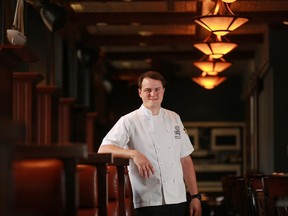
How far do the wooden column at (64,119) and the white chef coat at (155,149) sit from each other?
7931 millimetres

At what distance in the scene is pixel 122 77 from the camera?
18.6 m

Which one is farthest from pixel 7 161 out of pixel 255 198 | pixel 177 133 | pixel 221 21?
pixel 221 21

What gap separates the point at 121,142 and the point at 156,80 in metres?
0.39

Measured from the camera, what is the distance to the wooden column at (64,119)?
12219 millimetres

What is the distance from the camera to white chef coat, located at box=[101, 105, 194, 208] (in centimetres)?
415

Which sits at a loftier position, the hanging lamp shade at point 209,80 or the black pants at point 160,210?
the hanging lamp shade at point 209,80

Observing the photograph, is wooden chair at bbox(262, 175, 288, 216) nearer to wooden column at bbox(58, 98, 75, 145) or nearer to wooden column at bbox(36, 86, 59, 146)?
wooden column at bbox(36, 86, 59, 146)

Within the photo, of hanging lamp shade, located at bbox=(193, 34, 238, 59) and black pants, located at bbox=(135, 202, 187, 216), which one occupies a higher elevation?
hanging lamp shade, located at bbox=(193, 34, 238, 59)

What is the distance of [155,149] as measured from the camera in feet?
13.8

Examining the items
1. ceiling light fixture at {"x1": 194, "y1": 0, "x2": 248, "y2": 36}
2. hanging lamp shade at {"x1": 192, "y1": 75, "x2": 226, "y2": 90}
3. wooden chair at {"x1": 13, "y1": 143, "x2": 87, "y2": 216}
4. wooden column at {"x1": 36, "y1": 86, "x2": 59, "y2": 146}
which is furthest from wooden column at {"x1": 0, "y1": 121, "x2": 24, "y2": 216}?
hanging lamp shade at {"x1": 192, "y1": 75, "x2": 226, "y2": 90}

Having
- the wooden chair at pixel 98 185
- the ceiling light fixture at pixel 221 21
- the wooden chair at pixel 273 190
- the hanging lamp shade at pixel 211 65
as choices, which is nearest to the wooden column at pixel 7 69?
the ceiling light fixture at pixel 221 21

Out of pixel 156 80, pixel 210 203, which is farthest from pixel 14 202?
pixel 210 203

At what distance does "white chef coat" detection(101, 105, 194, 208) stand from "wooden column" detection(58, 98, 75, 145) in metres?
7.93

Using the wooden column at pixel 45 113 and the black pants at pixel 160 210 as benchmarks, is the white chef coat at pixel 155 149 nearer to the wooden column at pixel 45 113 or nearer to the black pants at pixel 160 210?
the black pants at pixel 160 210
